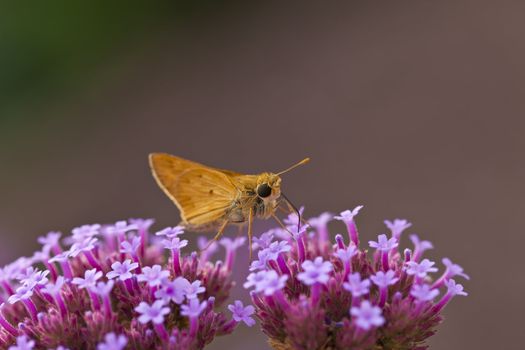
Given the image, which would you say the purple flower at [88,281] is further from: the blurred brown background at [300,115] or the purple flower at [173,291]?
the blurred brown background at [300,115]

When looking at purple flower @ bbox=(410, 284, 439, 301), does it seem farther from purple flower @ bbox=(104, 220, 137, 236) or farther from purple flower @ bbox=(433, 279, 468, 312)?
purple flower @ bbox=(104, 220, 137, 236)

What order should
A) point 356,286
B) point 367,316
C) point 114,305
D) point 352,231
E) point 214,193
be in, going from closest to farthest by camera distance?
point 367,316 < point 356,286 < point 114,305 < point 352,231 < point 214,193

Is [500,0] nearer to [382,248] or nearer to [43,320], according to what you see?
[382,248]

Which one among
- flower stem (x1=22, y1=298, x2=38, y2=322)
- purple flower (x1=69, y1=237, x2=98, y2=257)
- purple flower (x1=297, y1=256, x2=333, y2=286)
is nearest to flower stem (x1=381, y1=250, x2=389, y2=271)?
purple flower (x1=297, y1=256, x2=333, y2=286)

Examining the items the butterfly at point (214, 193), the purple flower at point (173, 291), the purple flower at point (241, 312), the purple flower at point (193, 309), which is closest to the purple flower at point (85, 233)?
the butterfly at point (214, 193)

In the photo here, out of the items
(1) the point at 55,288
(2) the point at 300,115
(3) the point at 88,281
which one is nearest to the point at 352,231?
(3) the point at 88,281

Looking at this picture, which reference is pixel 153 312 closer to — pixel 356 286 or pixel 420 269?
pixel 356 286
